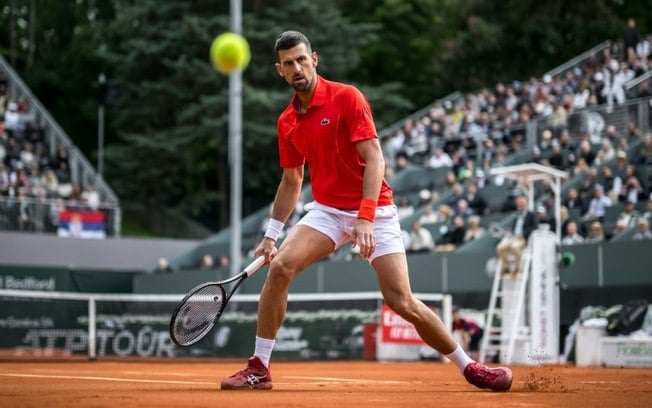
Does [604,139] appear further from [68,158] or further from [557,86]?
[68,158]

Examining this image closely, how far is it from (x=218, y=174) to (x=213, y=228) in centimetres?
341

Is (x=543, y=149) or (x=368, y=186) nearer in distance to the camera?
(x=368, y=186)

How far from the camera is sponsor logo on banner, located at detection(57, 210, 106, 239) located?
3073 cm

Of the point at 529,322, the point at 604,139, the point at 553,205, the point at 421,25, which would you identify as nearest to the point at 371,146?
the point at 529,322

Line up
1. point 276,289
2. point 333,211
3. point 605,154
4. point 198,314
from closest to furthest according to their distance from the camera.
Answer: point 276,289 < point 333,211 < point 198,314 < point 605,154

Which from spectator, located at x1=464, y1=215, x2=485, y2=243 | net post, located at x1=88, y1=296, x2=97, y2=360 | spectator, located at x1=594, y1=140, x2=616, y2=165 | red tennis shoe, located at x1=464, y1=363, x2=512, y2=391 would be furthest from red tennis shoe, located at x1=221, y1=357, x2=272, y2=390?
spectator, located at x1=594, y1=140, x2=616, y2=165

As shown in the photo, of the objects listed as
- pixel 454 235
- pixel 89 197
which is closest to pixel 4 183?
pixel 89 197

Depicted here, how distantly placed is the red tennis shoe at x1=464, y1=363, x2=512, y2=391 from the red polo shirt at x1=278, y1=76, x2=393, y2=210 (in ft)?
4.24

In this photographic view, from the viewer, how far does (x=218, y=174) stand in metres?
42.5

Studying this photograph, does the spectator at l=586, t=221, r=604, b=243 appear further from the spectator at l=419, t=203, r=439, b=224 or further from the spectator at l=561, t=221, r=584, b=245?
the spectator at l=419, t=203, r=439, b=224

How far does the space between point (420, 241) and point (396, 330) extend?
4.04 m

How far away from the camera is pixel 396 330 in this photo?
20203mm

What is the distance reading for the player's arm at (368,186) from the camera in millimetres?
7758

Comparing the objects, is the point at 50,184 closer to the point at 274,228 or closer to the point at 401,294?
the point at 274,228
